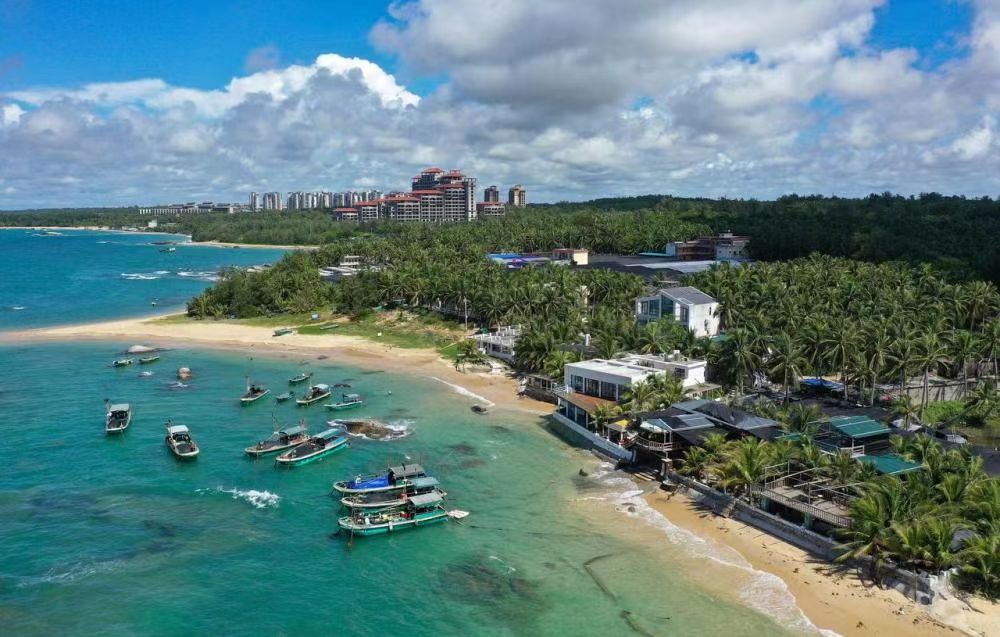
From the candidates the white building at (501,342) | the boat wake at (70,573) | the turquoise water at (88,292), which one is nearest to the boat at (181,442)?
the boat wake at (70,573)

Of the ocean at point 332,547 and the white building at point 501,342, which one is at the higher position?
the white building at point 501,342

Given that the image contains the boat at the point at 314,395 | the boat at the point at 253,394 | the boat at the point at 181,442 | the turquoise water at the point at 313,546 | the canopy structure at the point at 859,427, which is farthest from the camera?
the boat at the point at 253,394

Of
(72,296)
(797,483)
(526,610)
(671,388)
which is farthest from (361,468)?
(72,296)

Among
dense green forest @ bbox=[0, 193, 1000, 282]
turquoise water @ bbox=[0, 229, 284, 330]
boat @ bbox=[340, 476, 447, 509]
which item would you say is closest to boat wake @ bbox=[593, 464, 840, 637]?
boat @ bbox=[340, 476, 447, 509]

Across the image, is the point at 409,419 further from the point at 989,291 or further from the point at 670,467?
the point at 989,291

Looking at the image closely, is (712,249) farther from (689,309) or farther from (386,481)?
(386,481)

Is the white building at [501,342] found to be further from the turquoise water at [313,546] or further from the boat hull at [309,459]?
the boat hull at [309,459]

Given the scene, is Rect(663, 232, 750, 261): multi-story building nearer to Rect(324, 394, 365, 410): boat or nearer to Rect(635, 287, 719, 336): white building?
Rect(635, 287, 719, 336): white building

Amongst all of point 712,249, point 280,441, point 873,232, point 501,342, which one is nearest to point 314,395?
point 280,441
